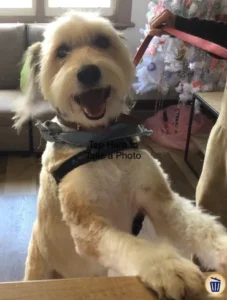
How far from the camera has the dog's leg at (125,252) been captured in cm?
73

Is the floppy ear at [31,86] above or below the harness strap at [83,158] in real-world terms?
above

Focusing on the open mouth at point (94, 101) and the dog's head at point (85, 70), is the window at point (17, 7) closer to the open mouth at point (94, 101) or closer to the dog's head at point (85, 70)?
the dog's head at point (85, 70)

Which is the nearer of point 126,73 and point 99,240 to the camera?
point 99,240

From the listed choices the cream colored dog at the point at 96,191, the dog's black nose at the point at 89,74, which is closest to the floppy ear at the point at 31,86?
the cream colored dog at the point at 96,191

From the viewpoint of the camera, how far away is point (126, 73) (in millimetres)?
1218

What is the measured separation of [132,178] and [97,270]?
293mm

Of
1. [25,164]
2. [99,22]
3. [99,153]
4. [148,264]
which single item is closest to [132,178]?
[99,153]

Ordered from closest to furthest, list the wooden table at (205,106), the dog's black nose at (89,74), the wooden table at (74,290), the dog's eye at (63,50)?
the wooden table at (74,290) < the dog's black nose at (89,74) < the dog's eye at (63,50) < the wooden table at (205,106)

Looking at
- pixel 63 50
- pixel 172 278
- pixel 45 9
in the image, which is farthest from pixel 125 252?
pixel 45 9

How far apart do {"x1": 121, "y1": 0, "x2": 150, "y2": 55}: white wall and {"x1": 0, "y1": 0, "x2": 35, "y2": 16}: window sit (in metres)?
0.88

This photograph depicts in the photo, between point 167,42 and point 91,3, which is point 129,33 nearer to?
point 91,3

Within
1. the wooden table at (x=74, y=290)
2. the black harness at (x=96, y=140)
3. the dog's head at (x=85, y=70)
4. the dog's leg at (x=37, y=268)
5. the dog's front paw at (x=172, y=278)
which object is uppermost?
the dog's head at (x=85, y=70)

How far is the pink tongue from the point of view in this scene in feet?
3.67

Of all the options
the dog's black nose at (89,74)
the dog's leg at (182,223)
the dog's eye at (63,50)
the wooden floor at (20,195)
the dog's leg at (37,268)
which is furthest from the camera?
the wooden floor at (20,195)
